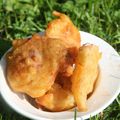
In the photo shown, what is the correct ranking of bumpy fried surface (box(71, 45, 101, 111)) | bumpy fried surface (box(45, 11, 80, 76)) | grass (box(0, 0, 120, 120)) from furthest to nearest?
grass (box(0, 0, 120, 120)), bumpy fried surface (box(45, 11, 80, 76)), bumpy fried surface (box(71, 45, 101, 111))

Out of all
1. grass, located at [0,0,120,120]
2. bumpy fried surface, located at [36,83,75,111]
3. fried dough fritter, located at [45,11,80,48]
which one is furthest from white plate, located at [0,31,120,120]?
grass, located at [0,0,120,120]

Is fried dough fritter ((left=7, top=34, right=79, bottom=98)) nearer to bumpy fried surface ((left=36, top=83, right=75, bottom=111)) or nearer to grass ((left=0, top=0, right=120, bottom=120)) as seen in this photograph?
bumpy fried surface ((left=36, top=83, right=75, bottom=111))

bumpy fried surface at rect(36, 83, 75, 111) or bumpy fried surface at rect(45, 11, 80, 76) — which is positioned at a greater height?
bumpy fried surface at rect(45, 11, 80, 76)

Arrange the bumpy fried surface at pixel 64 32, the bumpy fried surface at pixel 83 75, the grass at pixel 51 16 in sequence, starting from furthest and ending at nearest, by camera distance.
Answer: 1. the grass at pixel 51 16
2. the bumpy fried surface at pixel 64 32
3. the bumpy fried surface at pixel 83 75

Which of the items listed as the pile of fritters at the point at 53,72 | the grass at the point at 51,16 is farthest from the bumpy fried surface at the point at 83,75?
the grass at the point at 51,16

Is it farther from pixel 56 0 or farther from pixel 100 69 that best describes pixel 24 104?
pixel 56 0

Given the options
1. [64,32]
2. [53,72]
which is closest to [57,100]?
[53,72]

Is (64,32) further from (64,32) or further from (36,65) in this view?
(36,65)

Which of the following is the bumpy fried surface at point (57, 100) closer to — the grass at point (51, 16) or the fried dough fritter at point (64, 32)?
the fried dough fritter at point (64, 32)
